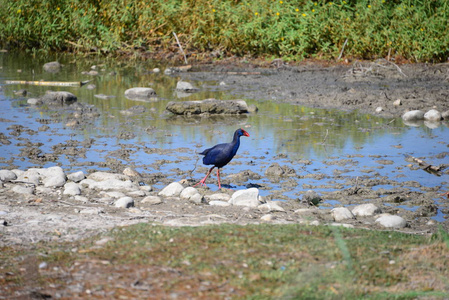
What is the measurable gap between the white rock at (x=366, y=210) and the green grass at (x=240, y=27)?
9.56 meters

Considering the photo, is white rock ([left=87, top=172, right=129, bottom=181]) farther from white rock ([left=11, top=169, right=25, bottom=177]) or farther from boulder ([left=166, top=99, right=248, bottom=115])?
boulder ([left=166, top=99, right=248, bottom=115])

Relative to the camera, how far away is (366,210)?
6.27 metres

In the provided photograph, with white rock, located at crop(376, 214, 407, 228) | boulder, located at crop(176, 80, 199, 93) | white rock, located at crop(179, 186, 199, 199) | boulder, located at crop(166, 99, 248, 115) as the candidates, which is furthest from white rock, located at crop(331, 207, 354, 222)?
boulder, located at crop(176, 80, 199, 93)

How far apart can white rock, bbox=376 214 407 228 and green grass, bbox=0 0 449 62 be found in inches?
388

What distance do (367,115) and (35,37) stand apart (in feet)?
43.5

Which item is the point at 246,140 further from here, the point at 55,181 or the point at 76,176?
the point at 55,181

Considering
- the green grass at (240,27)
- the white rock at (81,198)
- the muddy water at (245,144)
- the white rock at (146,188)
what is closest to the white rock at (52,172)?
the muddy water at (245,144)

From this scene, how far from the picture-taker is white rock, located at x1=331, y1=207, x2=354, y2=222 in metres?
6.06

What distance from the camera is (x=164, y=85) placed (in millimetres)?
14797

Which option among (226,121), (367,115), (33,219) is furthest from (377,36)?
(33,219)

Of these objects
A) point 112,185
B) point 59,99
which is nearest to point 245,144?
point 112,185

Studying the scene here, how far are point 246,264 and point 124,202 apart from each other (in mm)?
2226

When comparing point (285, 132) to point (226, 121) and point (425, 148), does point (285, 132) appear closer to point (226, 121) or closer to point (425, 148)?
point (226, 121)

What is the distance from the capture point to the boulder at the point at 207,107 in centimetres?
1145
